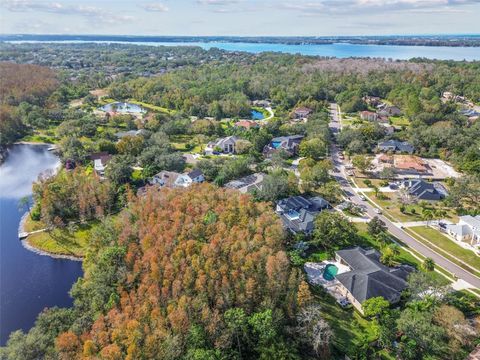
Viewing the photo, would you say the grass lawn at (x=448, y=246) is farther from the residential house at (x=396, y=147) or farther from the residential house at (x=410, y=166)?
the residential house at (x=396, y=147)

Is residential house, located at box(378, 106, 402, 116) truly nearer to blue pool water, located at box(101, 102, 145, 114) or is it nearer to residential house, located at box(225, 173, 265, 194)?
residential house, located at box(225, 173, 265, 194)

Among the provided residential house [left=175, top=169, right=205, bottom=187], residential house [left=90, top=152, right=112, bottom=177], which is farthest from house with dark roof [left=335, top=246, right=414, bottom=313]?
residential house [left=90, top=152, right=112, bottom=177]

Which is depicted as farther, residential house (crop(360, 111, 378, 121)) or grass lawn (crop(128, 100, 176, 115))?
grass lawn (crop(128, 100, 176, 115))

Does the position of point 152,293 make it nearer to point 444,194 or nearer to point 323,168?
point 323,168

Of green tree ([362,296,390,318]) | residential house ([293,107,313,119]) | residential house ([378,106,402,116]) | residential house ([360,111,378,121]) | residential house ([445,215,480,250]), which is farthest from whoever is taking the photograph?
residential house ([378,106,402,116])

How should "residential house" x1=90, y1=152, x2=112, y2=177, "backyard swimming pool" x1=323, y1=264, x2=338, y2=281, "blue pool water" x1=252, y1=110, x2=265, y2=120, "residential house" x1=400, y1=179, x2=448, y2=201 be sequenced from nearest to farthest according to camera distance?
→ "backyard swimming pool" x1=323, y1=264, x2=338, y2=281, "residential house" x1=400, y1=179, x2=448, y2=201, "residential house" x1=90, y1=152, x2=112, y2=177, "blue pool water" x1=252, y1=110, x2=265, y2=120

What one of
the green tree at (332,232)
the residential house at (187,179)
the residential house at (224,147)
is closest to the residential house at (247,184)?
the residential house at (187,179)
